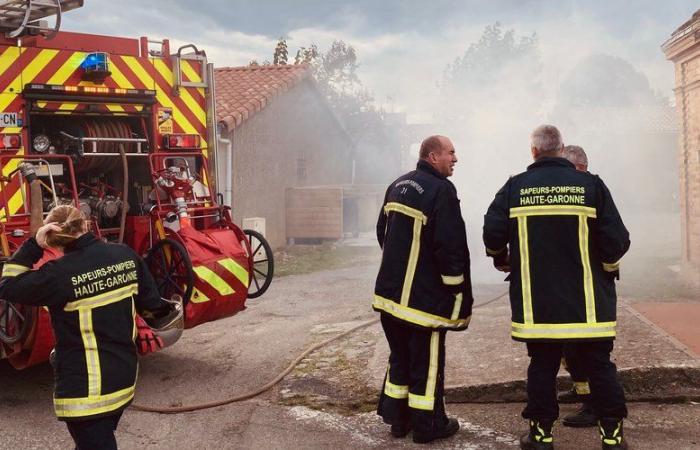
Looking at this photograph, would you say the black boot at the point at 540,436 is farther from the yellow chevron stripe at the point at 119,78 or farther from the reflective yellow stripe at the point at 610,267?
the yellow chevron stripe at the point at 119,78

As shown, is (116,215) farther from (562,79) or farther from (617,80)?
(617,80)

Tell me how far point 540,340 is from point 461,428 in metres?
0.87

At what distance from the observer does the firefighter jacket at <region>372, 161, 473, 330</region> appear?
412 centimetres

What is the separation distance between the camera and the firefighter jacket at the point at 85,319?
3.16m

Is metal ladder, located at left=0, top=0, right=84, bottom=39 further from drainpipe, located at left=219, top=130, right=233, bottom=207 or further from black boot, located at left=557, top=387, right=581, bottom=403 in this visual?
drainpipe, located at left=219, top=130, right=233, bottom=207

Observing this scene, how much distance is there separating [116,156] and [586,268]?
394 centimetres

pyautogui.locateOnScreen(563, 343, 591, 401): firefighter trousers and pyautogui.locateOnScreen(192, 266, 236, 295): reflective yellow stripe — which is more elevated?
pyautogui.locateOnScreen(192, 266, 236, 295): reflective yellow stripe

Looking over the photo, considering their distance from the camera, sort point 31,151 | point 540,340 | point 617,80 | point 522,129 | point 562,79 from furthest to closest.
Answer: point 617,80
point 562,79
point 522,129
point 31,151
point 540,340

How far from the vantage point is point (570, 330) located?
12.6ft

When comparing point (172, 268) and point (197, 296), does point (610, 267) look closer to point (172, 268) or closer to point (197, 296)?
point (197, 296)

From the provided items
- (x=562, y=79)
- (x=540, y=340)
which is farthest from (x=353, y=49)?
(x=540, y=340)

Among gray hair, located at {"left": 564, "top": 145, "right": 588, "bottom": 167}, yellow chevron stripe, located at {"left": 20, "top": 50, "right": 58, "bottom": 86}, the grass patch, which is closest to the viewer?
gray hair, located at {"left": 564, "top": 145, "right": 588, "bottom": 167}

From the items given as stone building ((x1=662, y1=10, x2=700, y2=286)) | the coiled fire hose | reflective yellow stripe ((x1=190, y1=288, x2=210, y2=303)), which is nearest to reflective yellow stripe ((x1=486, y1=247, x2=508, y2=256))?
the coiled fire hose

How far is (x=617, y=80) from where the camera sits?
163 feet
